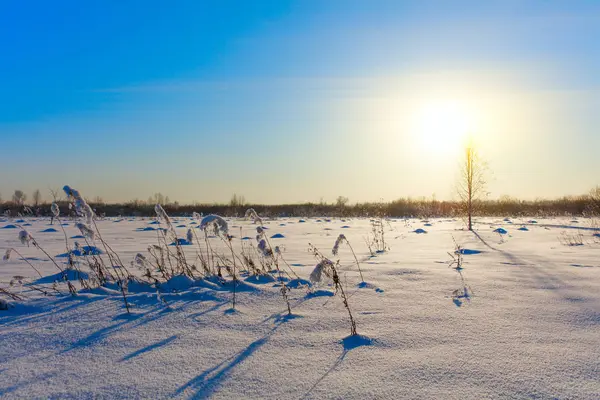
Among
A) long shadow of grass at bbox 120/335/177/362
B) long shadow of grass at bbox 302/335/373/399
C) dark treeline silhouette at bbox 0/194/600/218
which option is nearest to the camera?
long shadow of grass at bbox 302/335/373/399

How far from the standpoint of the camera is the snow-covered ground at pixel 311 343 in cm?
165

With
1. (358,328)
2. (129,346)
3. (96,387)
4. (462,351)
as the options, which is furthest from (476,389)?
(129,346)

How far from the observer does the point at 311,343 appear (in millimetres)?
2156

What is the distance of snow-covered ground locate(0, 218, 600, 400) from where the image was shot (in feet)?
5.40

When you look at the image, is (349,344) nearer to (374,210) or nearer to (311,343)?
(311,343)

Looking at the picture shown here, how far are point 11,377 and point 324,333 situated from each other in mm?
1590

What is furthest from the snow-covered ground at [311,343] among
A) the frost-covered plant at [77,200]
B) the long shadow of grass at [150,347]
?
the frost-covered plant at [77,200]

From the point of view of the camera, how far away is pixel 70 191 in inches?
119

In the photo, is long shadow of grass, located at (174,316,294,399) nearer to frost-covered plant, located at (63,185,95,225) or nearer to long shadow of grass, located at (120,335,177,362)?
long shadow of grass, located at (120,335,177,362)

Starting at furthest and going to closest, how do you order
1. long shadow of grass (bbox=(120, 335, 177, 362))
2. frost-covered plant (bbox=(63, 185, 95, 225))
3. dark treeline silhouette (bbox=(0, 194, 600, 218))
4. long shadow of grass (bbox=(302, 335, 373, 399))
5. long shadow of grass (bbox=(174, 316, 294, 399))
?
dark treeline silhouette (bbox=(0, 194, 600, 218)) < frost-covered plant (bbox=(63, 185, 95, 225)) < long shadow of grass (bbox=(120, 335, 177, 362)) < long shadow of grass (bbox=(302, 335, 373, 399)) < long shadow of grass (bbox=(174, 316, 294, 399))

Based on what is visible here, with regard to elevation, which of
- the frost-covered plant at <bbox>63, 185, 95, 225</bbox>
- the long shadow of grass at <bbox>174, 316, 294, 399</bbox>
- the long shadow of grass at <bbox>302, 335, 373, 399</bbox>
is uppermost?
the frost-covered plant at <bbox>63, 185, 95, 225</bbox>

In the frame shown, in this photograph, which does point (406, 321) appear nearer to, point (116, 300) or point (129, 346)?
point (129, 346)

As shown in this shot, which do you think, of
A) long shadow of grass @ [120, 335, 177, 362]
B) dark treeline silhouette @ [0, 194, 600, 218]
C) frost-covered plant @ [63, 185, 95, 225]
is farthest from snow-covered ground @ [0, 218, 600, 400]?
dark treeline silhouette @ [0, 194, 600, 218]

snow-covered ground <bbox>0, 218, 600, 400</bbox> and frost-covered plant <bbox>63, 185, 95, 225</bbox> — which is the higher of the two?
frost-covered plant <bbox>63, 185, 95, 225</bbox>
